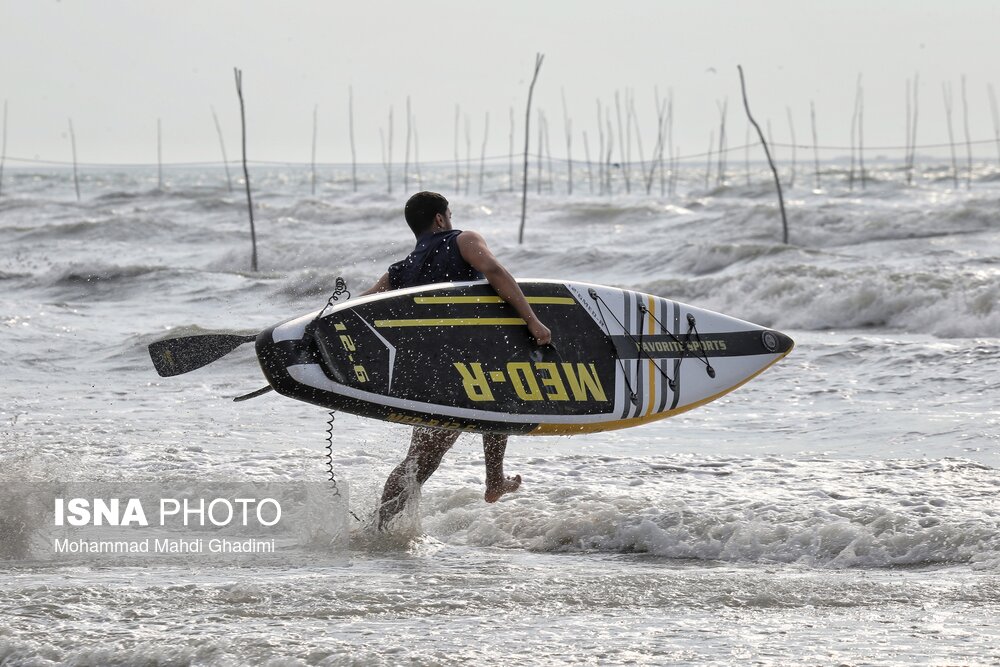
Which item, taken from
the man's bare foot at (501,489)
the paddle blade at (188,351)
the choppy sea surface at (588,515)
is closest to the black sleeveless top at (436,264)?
the paddle blade at (188,351)

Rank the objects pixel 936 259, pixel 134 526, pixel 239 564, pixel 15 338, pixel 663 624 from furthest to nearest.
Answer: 1. pixel 936 259
2. pixel 15 338
3. pixel 134 526
4. pixel 239 564
5. pixel 663 624

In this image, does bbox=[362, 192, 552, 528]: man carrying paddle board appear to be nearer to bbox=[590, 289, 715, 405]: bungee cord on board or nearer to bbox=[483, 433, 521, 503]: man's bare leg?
bbox=[483, 433, 521, 503]: man's bare leg

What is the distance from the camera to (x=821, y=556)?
4.58 m

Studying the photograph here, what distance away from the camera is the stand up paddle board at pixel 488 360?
179 inches

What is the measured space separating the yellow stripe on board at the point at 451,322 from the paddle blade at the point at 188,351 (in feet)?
2.05

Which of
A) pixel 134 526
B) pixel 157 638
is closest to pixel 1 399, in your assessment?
pixel 134 526

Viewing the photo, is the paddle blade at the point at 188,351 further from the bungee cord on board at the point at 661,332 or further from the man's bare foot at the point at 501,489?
the bungee cord on board at the point at 661,332

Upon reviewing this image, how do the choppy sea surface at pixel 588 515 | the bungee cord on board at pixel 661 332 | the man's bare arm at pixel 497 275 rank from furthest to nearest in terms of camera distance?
the bungee cord on board at pixel 661 332, the man's bare arm at pixel 497 275, the choppy sea surface at pixel 588 515

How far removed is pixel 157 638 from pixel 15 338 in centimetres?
782

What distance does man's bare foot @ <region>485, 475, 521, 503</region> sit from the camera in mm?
4793

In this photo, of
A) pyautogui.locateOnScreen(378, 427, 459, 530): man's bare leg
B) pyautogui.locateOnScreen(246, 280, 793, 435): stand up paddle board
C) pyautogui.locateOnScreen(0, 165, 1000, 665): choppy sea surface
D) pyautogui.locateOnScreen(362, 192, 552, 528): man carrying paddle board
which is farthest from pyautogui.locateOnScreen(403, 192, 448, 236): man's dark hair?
pyautogui.locateOnScreen(0, 165, 1000, 665): choppy sea surface

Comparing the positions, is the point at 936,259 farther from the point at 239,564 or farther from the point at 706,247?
the point at 239,564

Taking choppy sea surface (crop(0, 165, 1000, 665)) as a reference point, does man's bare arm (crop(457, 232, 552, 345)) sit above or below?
above

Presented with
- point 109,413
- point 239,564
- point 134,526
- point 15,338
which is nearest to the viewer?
point 239,564
